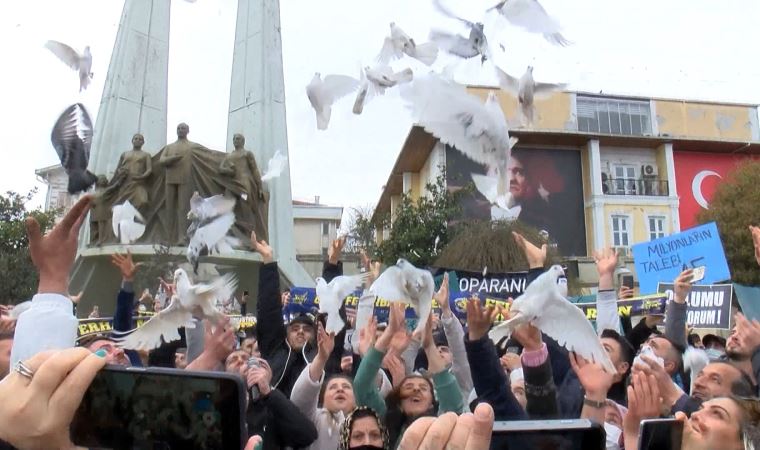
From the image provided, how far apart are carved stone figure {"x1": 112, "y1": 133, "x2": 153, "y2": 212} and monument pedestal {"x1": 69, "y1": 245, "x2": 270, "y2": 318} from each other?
1190 mm

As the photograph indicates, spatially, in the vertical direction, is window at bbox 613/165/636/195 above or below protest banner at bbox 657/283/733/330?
above

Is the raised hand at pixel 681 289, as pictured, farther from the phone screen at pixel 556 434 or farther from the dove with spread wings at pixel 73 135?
the dove with spread wings at pixel 73 135

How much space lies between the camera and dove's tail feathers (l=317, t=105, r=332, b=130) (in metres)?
6.81

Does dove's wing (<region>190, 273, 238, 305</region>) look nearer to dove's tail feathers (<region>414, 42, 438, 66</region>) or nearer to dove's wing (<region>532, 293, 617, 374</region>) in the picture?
dove's wing (<region>532, 293, 617, 374</region>)

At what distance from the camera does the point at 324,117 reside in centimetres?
693

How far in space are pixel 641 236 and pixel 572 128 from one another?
260 inches

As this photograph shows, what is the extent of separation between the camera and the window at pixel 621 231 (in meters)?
35.5

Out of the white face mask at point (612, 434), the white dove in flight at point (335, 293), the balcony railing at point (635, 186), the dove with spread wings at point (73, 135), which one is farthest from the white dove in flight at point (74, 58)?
the balcony railing at point (635, 186)

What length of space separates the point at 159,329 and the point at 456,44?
3.29 metres

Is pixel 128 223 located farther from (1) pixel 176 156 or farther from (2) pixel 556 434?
(2) pixel 556 434

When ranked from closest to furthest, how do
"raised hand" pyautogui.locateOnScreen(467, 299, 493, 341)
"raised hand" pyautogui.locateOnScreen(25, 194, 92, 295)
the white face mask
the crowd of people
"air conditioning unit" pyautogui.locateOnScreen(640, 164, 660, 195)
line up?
the crowd of people
"raised hand" pyautogui.locateOnScreen(25, 194, 92, 295)
the white face mask
"raised hand" pyautogui.locateOnScreen(467, 299, 493, 341)
"air conditioning unit" pyautogui.locateOnScreen(640, 164, 660, 195)

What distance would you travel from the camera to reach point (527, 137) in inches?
1405

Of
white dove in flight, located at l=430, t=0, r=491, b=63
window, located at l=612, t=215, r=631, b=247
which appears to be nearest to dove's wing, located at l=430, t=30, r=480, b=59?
white dove in flight, located at l=430, t=0, r=491, b=63

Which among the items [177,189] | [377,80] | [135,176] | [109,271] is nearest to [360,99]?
[377,80]
